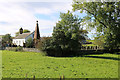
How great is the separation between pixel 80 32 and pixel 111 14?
999 cm

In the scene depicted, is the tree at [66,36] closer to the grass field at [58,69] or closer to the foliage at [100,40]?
the foliage at [100,40]

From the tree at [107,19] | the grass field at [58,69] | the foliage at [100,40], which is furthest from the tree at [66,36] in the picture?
the grass field at [58,69]

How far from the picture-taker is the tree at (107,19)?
22297mm

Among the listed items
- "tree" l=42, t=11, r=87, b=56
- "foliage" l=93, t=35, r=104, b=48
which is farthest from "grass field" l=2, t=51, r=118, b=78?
"tree" l=42, t=11, r=87, b=56

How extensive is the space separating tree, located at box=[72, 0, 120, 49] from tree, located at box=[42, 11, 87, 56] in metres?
6.33

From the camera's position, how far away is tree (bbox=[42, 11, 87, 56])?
30061mm

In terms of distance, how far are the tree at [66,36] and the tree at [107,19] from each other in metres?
6.33

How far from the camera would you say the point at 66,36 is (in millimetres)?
30547

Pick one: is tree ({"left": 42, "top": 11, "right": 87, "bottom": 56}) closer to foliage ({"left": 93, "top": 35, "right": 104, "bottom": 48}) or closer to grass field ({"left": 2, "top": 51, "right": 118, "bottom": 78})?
foliage ({"left": 93, "top": 35, "right": 104, "bottom": 48})

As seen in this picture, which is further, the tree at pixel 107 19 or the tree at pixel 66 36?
the tree at pixel 66 36

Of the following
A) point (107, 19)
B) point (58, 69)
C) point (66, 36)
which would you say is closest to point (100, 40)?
point (66, 36)

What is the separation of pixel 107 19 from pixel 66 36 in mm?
10526

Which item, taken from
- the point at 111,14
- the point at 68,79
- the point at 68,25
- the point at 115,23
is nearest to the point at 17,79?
the point at 68,79

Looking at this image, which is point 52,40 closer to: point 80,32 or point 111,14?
point 80,32
